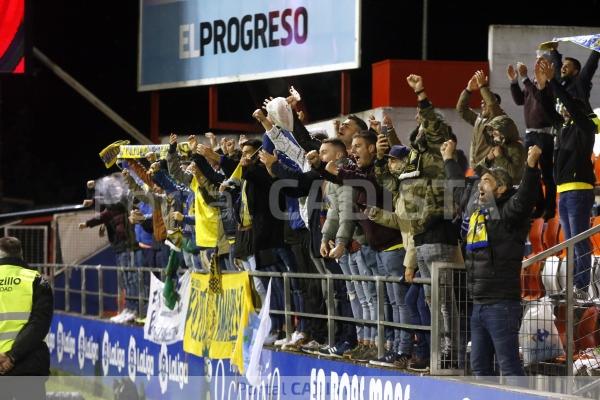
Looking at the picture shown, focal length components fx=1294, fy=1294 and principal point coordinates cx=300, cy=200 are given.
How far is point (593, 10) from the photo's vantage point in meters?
20.1

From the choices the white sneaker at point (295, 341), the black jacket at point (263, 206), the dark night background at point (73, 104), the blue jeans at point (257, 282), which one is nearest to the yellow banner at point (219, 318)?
the blue jeans at point (257, 282)

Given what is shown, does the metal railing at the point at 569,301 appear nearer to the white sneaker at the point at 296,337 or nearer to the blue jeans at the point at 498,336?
the blue jeans at the point at 498,336

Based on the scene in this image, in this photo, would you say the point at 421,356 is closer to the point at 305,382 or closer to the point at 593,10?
the point at 305,382

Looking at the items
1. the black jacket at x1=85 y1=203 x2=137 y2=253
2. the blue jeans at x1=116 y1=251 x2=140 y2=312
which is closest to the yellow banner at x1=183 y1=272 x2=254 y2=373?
the blue jeans at x1=116 y1=251 x2=140 y2=312

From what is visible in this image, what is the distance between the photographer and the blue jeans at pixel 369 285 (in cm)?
1152

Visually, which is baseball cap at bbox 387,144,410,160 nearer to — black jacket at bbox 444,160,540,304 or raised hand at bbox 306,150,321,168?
raised hand at bbox 306,150,321,168

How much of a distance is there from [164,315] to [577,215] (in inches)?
287

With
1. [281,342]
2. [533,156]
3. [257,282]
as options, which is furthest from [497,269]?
[257,282]

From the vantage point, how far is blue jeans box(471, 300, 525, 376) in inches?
367

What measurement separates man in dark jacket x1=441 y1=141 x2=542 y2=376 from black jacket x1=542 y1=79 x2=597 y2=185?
1.56m

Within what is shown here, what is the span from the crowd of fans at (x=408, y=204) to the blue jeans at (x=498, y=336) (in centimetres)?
1

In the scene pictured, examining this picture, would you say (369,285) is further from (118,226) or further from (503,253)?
(118,226)

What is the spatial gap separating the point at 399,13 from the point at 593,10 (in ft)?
9.92

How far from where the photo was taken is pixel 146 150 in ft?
55.0
